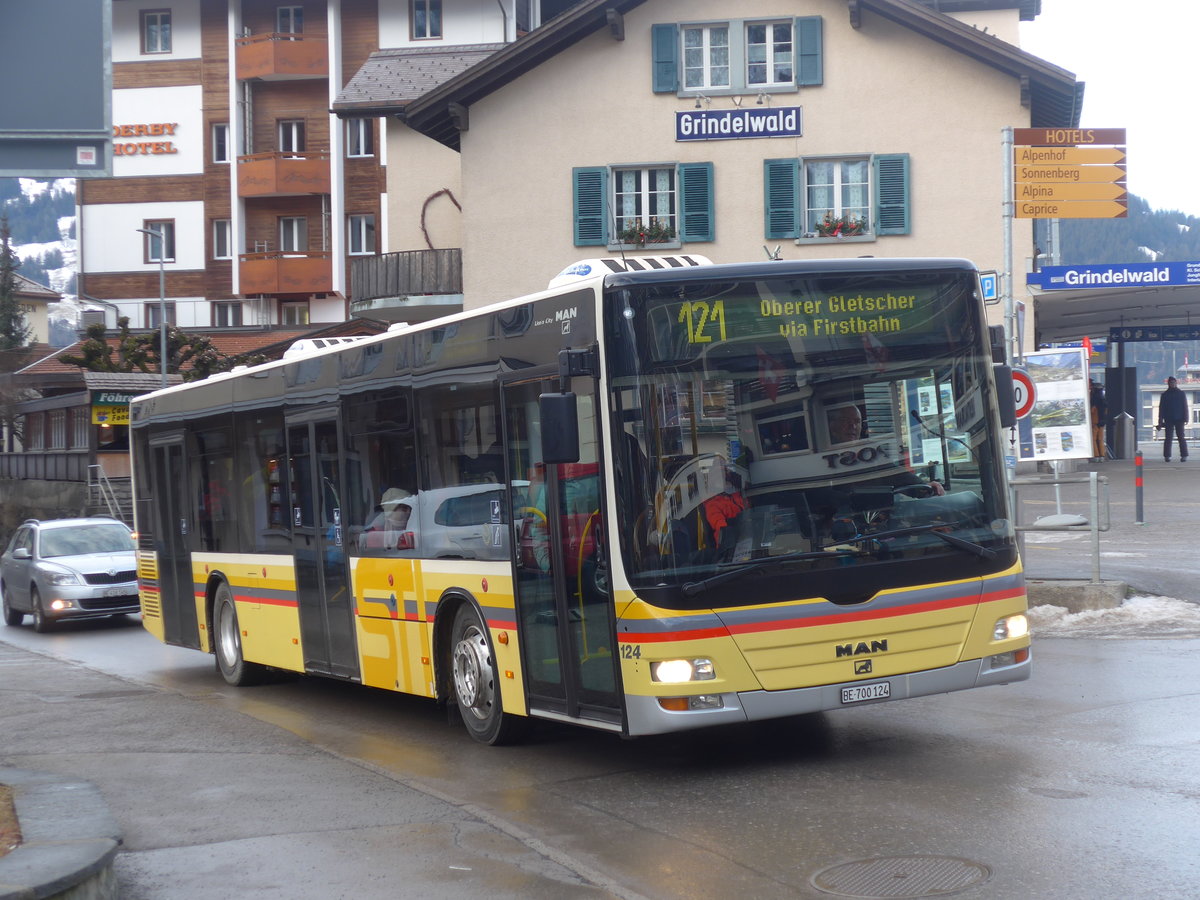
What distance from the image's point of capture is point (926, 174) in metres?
32.3

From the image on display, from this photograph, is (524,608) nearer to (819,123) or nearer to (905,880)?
(905,880)

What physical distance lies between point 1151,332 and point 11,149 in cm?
3980

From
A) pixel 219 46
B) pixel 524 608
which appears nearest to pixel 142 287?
pixel 219 46

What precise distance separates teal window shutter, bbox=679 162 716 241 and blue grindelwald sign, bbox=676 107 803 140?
0.67 metres

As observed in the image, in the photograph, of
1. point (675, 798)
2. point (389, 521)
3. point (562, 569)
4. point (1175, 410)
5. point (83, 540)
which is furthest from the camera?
point (1175, 410)

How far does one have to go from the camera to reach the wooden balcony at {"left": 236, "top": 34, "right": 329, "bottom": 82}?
60656 millimetres

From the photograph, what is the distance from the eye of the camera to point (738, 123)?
3322 centimetres

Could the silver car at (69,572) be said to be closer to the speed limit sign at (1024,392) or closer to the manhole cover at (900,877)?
the speed limit sign at (1024,392)

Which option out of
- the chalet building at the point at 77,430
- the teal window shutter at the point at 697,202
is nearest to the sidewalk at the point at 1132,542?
the teal window shutter at the point at 697,202

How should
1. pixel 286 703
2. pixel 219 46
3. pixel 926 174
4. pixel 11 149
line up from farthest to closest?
pixel 219 46, pixel 926 174, pixel 286 703, pixel 11 149

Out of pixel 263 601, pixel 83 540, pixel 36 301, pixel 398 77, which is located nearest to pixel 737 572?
pixel 263 601

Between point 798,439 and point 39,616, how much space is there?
54.4 feet

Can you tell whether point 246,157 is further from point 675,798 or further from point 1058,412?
point 675,798

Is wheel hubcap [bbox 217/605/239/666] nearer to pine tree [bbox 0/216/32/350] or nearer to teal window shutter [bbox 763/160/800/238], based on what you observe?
teal window shutter [bbox 763/160/800/238]
